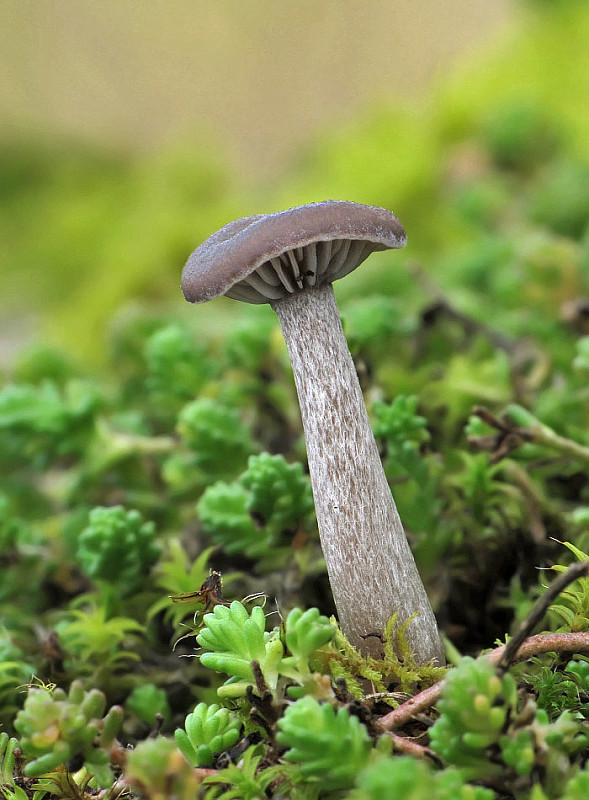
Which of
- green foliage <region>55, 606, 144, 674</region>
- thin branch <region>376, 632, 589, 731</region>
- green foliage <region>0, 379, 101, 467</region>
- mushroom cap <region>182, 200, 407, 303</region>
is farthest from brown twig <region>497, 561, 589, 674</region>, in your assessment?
green foliage <region>0, 379, 101, 467</region>

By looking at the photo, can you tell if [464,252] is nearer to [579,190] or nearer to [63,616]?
[579,190]

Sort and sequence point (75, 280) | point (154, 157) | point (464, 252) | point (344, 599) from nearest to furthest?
point (344, 599)
point (464, 252)
point (75, 280)
point (154, 157)

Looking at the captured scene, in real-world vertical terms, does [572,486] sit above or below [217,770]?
above

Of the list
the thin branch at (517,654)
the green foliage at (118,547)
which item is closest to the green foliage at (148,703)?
the green foliage at (118,547)

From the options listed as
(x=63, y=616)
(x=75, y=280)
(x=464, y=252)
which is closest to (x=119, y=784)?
(x=63, y=616)

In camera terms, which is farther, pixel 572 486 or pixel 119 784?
pixel 572 486

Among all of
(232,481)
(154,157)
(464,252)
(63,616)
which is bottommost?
(63,616)

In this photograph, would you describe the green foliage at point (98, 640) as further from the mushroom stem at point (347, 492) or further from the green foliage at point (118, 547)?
the mushroom stem at point (347, 492)

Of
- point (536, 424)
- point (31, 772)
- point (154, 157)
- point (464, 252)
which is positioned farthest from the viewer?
point (154, 157)

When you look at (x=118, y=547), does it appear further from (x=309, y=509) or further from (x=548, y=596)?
(x=548, y=596)
